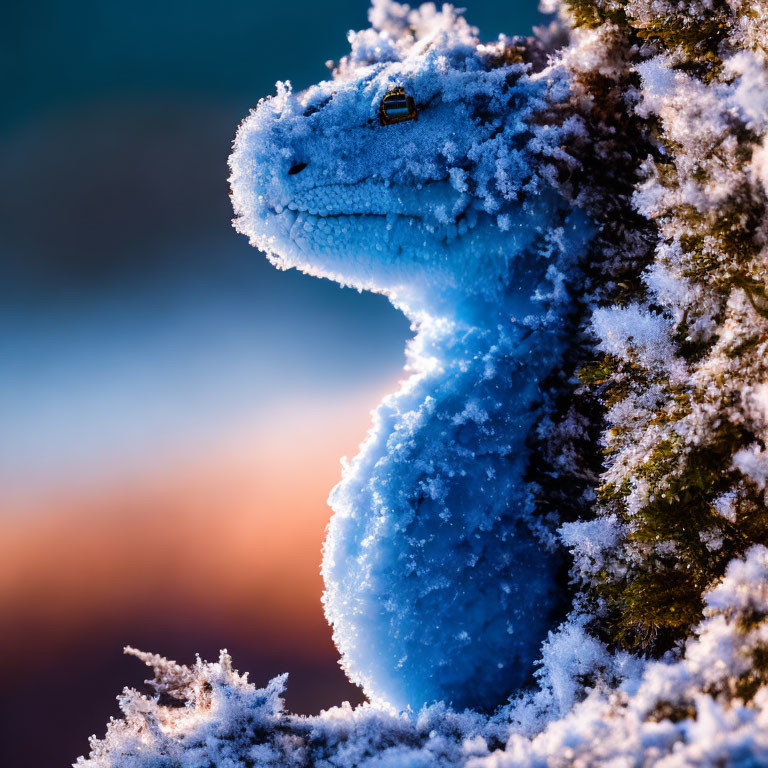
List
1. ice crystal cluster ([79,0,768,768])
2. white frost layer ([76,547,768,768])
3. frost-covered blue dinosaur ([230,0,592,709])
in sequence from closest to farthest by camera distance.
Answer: white frost layer ([76,547,768,768]) → ice crystal cluster ([79,0,768,768]) → frost-covered blue dinosaur ([230,0,592,709])

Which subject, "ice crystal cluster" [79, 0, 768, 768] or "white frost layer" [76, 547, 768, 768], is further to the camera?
"ice crystal cluster" [79, 0, 768, 768]

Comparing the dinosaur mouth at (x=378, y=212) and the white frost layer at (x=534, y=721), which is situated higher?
the dinosaur mouth at (x=378, y=212)

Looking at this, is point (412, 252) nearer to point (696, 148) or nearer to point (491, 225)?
point (491, 225)

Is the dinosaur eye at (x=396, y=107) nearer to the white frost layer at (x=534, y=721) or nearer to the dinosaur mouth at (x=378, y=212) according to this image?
the dinosaur mouth at (x=378, y=212)

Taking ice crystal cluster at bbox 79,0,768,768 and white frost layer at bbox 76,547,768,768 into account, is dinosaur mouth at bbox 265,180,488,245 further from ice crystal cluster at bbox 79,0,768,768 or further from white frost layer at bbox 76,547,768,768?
white frost layer at bbox 76,547,768,768

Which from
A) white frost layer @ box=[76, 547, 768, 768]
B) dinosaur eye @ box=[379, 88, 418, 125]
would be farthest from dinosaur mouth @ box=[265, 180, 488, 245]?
white frost layer @ box=[76, 547, 768, 768]

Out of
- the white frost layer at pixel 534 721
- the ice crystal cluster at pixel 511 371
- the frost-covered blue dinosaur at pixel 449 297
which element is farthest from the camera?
the frost-covered blue dinosaur at pixel 449 297

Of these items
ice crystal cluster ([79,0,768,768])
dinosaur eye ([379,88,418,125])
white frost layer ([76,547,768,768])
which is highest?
dinosaur eye ([379,88,418,125])

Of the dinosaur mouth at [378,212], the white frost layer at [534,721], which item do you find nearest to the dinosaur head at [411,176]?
the dinosaur mouth at [378,212]

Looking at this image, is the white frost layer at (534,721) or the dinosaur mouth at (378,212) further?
the dinosaur mouth at (378,212)

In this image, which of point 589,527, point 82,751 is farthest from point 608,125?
point 82,751
